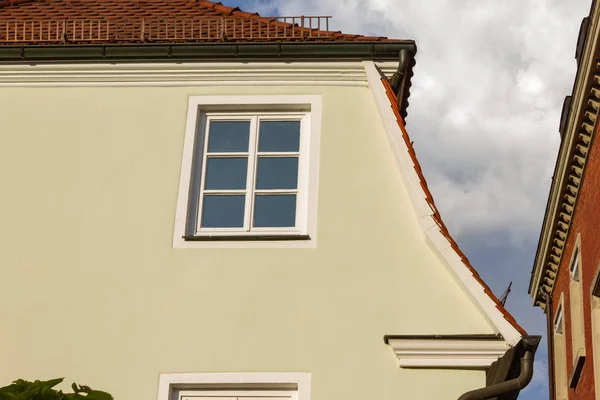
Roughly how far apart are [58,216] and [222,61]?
2.26 meters

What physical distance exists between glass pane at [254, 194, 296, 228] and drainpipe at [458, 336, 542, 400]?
7.64 feet

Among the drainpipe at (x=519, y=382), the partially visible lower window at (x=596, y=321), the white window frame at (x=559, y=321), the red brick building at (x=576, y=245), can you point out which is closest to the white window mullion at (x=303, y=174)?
the drainpipe at (x=519, y=382)

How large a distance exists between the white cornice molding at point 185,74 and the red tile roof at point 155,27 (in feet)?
1.05

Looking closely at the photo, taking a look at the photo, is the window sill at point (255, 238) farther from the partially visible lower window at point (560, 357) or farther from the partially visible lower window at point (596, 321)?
the partially visible lower window at point (560, 357)

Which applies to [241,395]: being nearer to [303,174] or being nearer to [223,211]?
[223,211]

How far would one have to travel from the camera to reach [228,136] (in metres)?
12.0

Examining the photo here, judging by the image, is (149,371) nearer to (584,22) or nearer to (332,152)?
(332,152)

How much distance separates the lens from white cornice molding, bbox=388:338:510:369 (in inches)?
413

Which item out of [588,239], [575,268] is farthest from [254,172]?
[575,268]

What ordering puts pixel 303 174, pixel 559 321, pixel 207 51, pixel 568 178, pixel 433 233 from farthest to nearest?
pixel 559 321 → pixel 568 178 → pixel 207 51 → pixel 303 174 → pixel 433 233

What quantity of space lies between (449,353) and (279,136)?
9.18 ft

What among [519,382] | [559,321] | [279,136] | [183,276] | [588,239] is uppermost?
[559,321]

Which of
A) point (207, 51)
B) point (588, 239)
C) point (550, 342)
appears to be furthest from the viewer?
point (550, 342)

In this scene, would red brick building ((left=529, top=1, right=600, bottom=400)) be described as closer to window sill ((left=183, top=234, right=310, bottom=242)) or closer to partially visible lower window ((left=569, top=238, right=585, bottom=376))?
partially visible lower window ((left=569, top=238, right=585, bottom=376))
